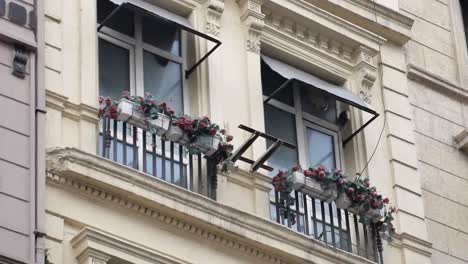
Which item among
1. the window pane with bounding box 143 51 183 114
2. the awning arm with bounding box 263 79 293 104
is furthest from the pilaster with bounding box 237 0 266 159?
the window pane with bounding box 143 51 183 114

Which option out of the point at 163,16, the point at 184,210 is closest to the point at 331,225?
the point at 184,210

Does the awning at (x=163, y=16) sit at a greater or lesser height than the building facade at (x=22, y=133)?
greater

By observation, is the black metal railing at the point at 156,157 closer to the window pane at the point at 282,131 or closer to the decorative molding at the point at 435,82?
the window pane at the point at 282,131

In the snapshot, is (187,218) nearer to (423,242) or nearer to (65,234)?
(65,234)

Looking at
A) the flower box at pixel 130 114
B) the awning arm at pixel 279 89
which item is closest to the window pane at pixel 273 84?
the awning arm at pixel 279 89

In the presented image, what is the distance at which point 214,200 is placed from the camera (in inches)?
702

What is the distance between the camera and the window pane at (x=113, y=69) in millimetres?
18469

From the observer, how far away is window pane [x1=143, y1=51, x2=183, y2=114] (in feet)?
62.1

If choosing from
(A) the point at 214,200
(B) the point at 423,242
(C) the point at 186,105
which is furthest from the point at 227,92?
(B) the point at 423,242

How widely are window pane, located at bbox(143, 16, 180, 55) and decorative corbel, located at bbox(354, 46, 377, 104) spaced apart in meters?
2.68

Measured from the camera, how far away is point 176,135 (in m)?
18.0

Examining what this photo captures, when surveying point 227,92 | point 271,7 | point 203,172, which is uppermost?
point 271,7

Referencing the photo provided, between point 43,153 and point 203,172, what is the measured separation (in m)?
2.40

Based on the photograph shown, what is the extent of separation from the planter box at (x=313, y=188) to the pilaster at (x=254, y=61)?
54cm
